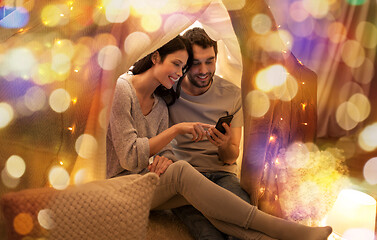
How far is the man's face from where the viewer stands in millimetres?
1515

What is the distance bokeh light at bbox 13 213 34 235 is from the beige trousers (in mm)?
490

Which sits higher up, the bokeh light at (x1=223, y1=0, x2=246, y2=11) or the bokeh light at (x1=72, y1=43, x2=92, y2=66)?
the bokeh light at (x1=223, y1=0, x2=246, y2=11)

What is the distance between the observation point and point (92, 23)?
3.47ft

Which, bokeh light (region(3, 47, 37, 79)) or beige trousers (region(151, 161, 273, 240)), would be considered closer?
bokeh light (region(3, 47, 37, 79))

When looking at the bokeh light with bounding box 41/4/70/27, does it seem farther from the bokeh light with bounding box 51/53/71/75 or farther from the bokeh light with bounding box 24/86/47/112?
the bokeh light with bounding box 24/86/47/112

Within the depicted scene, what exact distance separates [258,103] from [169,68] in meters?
0.40

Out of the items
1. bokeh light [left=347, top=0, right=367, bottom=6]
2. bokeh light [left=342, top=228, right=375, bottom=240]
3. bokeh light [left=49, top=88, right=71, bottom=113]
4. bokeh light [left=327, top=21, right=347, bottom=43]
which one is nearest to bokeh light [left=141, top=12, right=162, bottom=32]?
bokeh light [left=49, top=88, right=71, bottom=113]

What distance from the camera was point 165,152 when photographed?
4.74ft

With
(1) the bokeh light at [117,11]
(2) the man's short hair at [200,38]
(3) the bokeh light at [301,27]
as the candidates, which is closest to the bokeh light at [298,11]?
(3) the bokeh light at [301,27]

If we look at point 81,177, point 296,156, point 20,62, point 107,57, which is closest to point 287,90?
point 296,156

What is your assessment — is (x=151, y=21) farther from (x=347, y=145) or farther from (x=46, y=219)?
(x=347, y=145)

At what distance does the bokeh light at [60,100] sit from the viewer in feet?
3.29

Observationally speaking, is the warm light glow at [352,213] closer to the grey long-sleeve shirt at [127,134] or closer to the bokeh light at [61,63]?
the grey long-sleeve shirt at [127,134]

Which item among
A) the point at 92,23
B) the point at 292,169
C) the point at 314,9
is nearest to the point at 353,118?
the point at 314,9
